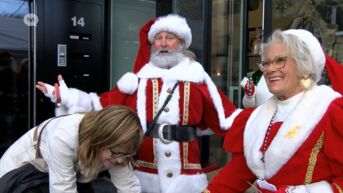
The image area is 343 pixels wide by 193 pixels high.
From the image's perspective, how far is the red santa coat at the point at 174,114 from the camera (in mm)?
3160

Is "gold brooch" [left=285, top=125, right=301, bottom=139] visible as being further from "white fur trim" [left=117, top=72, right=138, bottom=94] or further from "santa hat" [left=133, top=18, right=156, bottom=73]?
"santa hat" [left=133, top=18, right=156, bottom=73]

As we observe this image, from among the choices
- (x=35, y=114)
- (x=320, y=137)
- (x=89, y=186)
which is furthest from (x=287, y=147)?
(x=35, y=114)

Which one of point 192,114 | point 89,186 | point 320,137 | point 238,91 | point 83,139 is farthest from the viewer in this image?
point 238,91

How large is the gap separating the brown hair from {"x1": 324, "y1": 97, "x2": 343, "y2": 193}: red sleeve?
3.07 ft

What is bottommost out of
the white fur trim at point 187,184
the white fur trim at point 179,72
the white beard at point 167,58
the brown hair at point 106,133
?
the white fur trim at point 187,184

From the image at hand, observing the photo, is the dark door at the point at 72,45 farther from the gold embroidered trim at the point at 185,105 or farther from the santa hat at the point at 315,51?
the santa hat at the point at 315,51

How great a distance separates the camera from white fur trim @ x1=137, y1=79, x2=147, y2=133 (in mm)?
3178

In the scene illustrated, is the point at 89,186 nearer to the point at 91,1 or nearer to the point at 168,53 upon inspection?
the point at 168,53

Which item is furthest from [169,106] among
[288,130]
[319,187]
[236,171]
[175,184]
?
[319,187]

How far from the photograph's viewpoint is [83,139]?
7.53 feet

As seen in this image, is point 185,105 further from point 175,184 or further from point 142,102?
point 175,184

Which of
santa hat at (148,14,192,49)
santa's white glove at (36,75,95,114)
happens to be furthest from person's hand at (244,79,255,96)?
santa's white glove at (36,75,95,114)

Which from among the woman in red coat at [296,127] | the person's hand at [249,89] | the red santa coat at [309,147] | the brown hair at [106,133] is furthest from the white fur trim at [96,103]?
the red santa coat at [309,147]

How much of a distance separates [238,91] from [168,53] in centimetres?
202
